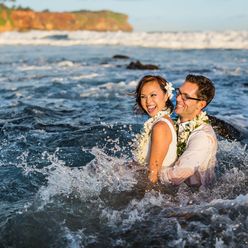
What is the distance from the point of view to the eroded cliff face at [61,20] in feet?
338

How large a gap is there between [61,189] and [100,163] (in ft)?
2.13

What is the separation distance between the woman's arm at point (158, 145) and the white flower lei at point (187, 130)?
0.88ft

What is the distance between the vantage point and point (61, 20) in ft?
405

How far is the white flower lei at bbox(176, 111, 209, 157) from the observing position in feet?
16.0

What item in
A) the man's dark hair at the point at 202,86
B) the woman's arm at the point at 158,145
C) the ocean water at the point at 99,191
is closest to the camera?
the ocean water at the point at 99,191

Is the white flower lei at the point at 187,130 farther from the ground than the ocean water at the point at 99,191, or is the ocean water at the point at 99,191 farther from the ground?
the white flower lei at the point at 187,130

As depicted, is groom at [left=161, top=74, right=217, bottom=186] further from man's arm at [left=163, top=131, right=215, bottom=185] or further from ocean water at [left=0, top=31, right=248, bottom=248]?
ocean water at [left=0, top=31, right=248, bottom=248]

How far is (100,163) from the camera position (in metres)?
5.68

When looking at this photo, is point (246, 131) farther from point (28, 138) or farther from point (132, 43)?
point (132, 43)

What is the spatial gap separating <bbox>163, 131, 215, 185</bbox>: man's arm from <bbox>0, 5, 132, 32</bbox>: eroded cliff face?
97700mm

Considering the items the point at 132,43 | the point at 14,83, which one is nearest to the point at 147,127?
the point at 14,83

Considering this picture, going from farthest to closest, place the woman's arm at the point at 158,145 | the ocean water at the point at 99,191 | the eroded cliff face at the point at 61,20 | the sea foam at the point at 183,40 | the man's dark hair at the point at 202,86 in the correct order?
the eroded cliff face at the point at 61,20
the sea foam at the point at 183,40
the man's dark hair at the point at 202,86
the woman's arm at the point at 158,145
the ocean water at the point at 99,191

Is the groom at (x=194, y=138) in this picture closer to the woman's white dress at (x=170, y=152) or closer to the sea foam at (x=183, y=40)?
the woman's white dress at (x=170, y=152)

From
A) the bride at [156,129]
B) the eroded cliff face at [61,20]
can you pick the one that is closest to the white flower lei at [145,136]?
the bride at [156,129]
